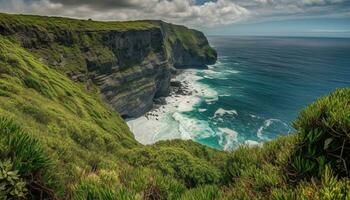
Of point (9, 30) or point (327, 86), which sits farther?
point (327, 86)

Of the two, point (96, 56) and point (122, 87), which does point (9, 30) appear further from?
point (122, 87)

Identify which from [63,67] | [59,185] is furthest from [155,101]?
[59,185]

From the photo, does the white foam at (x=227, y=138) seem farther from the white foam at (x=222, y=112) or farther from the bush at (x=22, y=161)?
the bush at (x=22, y=161)

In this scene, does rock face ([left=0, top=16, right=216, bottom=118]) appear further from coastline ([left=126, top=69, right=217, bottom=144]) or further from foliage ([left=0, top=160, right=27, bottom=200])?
foliage ([left=0, top=160, right=27, bottom=200])

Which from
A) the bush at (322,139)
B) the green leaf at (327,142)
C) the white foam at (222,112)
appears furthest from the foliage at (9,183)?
the white foam at (222,112)

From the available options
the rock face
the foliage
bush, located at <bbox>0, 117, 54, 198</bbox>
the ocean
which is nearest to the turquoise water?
the ocean
